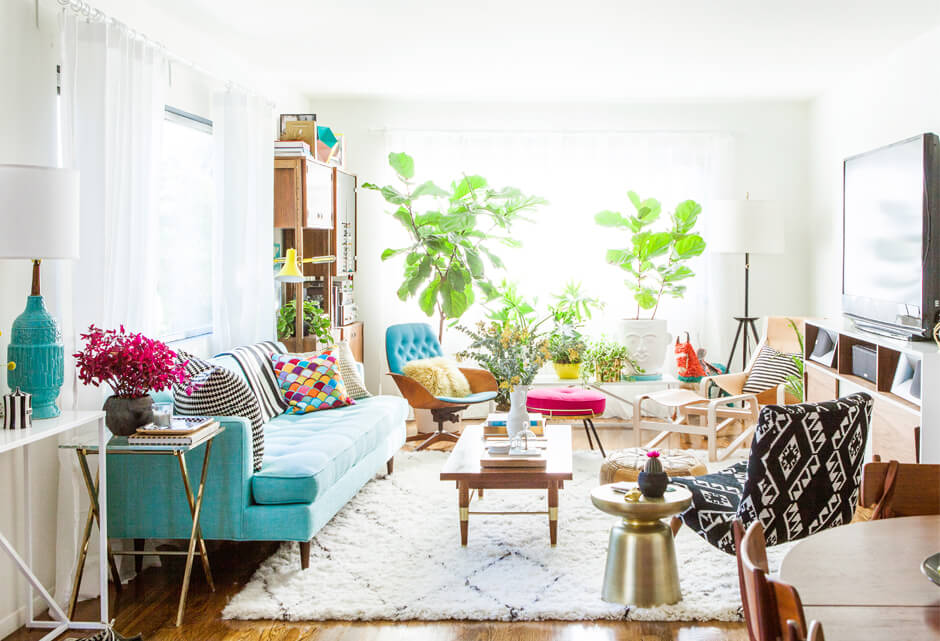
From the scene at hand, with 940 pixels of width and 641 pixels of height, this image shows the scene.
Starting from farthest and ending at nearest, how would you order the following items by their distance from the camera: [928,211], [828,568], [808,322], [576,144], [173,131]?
1. [576,144]
2. [808,322]
3. [173,131]
4. [928,211]
5. [828,568]

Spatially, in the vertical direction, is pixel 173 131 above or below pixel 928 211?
above

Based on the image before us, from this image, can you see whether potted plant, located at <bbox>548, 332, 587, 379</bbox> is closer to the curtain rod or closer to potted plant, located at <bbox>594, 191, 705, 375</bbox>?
potted plant, located at <bbox>594, 191, 705, 375</bbox>

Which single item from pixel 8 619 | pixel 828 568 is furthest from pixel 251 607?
pixel 828 568

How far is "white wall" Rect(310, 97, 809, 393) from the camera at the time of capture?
745cm

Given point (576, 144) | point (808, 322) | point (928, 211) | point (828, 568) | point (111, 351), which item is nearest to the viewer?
point (828, 568)

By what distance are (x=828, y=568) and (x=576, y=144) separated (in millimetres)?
6117

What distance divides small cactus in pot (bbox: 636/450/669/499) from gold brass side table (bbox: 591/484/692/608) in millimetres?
27

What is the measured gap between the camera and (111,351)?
10.5 feet

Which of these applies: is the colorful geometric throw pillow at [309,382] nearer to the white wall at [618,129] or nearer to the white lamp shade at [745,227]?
the white wall at [618,129]

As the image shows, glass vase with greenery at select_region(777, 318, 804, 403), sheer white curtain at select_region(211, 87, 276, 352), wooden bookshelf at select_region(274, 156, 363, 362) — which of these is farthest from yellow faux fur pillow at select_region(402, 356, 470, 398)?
glass vase with greenery at select_region(777, 318, 804, 403)

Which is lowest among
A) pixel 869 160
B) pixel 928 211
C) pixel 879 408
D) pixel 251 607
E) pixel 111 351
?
pixel 251 607

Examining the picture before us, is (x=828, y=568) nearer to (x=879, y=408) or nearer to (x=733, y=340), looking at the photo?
(x=879, y=408)

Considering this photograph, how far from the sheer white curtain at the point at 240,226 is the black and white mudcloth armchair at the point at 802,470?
122 inches

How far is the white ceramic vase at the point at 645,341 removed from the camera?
23.0 feet
